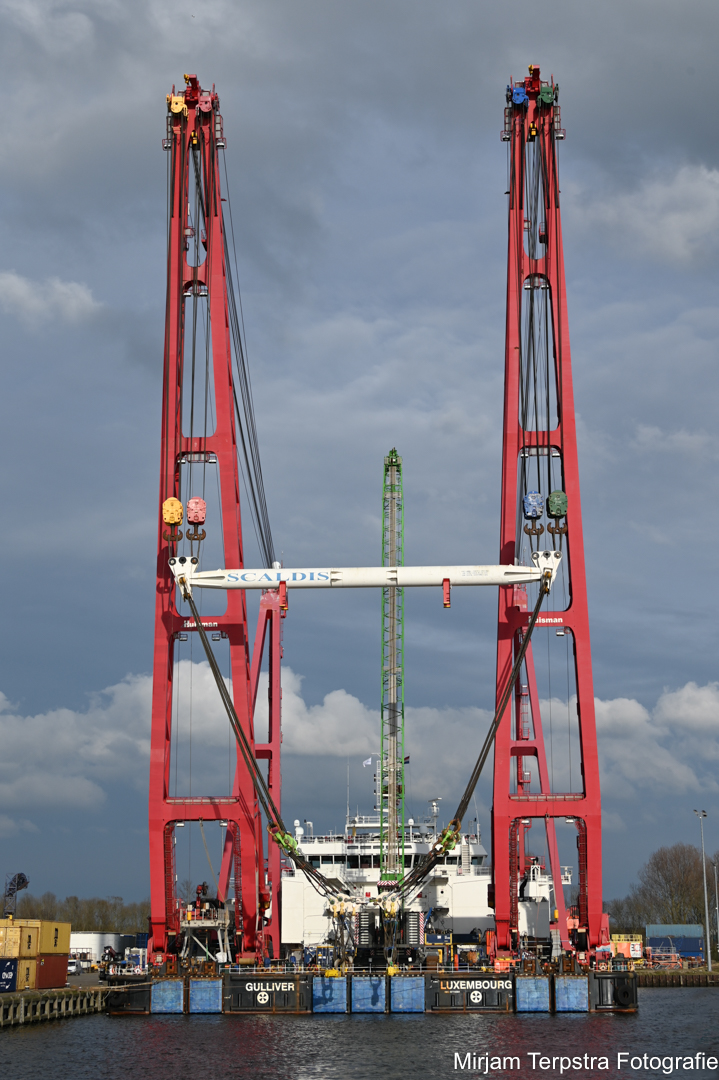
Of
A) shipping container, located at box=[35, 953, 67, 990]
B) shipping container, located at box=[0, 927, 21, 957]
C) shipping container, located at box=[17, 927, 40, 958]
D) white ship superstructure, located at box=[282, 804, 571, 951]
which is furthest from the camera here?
white ship superstructure, located at box=[282, 804, 571, 951]

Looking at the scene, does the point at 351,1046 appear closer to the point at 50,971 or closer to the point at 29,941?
the point at 29,941

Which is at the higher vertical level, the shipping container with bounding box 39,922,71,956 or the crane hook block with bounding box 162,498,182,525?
the crane hook block with bounding box 162,498,182,525

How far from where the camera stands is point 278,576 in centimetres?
3934

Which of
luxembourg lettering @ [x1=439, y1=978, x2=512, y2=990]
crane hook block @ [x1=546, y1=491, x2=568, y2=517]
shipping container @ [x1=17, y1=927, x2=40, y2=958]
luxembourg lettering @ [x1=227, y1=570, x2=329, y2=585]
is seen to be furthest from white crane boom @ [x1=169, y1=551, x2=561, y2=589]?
shipping container @ [x1=17, y1=927, x2=40, y2=958]

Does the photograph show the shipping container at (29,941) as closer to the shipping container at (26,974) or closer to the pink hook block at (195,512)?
the shipping container at (26,974)

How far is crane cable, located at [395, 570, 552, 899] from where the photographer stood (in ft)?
120

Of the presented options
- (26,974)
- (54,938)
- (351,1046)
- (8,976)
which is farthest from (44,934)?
(351,1046)

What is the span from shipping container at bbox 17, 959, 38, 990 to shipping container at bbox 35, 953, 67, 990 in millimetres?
254

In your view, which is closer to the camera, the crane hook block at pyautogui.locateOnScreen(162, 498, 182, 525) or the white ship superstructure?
the crane hook block at pyautogui.locateOnScreen(162, 498, 182, 525)

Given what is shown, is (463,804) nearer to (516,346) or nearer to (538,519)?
(538,519)

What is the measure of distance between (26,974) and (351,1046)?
16.1 metres

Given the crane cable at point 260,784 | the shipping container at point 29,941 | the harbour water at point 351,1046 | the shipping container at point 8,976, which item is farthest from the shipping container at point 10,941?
the crane cable at point 260,784

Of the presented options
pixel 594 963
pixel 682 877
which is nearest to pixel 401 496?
pixel 594 963

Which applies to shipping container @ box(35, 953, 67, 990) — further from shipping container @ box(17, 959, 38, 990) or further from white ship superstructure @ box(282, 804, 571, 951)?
white ship superstructure @ box(282, 804, 571, 951)
